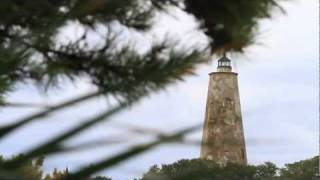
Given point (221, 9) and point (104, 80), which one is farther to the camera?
point (104, 80)

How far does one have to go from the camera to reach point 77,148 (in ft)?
2.42

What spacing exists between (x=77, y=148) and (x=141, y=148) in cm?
8

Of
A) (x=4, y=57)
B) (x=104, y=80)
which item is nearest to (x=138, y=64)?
(x=104, y=80)

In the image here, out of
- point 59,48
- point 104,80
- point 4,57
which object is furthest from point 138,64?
point 4,57

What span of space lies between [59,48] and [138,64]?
1.41 ft

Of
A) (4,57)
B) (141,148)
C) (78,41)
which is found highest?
(78,41)

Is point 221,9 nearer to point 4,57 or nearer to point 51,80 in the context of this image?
point 51,80

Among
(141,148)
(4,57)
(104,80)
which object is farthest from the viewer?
(104,80)

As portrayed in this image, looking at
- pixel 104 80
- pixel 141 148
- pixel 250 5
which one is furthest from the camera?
pixel 104 80

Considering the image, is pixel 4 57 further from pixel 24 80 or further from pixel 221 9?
pixel 24 80

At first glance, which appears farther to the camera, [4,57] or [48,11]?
[48,11]

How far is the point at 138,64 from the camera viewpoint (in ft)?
9.18

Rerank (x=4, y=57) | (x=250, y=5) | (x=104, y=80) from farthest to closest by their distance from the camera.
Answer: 1. (x=104, y=80)
2. (x=250, y=5)
3. (x=4, y=57)

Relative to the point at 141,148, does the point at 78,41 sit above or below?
above
